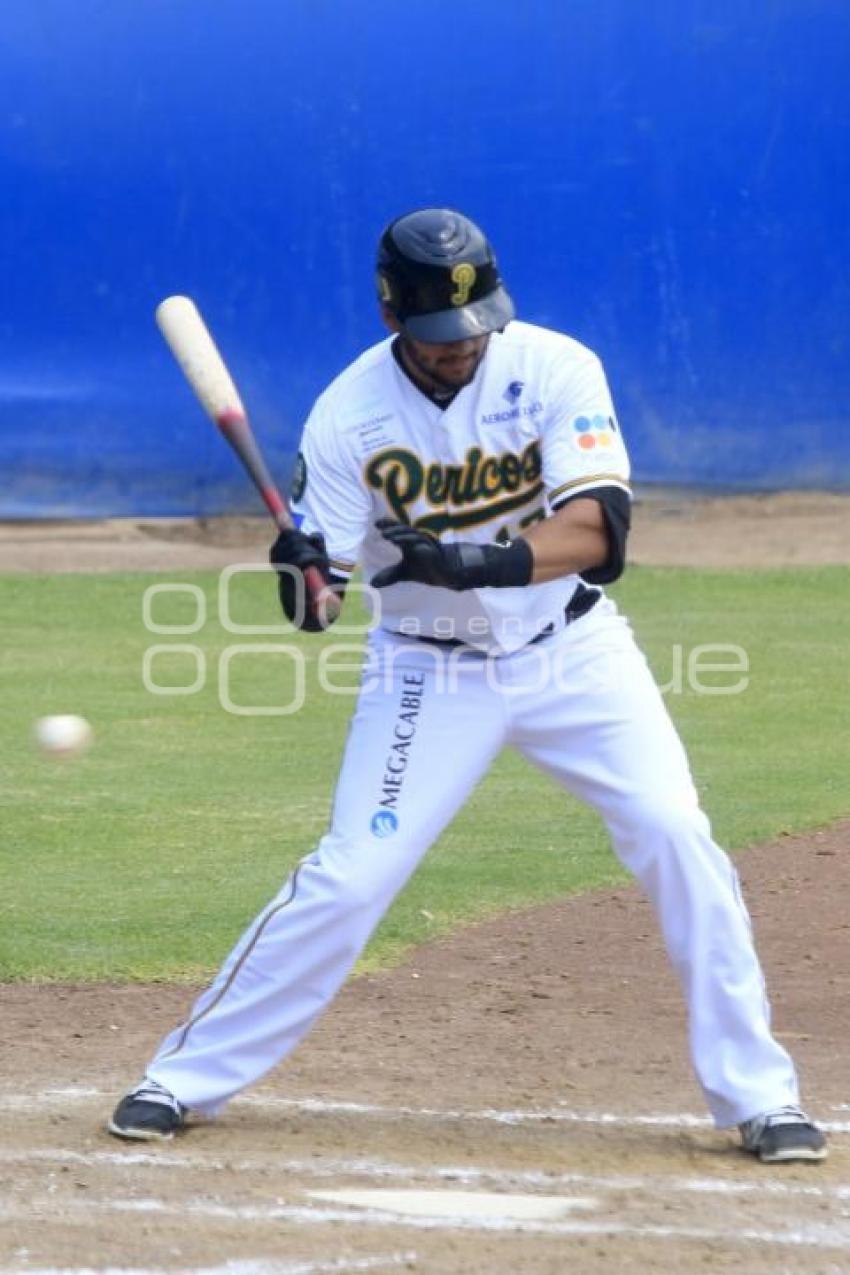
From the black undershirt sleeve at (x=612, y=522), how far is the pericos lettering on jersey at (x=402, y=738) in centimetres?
40

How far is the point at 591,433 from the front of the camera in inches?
171

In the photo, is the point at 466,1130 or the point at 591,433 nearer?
the point at 591,433

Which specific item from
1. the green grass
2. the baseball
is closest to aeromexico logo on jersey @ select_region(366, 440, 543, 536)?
the green grass

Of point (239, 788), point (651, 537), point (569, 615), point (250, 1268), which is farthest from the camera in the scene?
point (651, 537)

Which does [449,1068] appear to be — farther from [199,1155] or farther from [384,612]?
[384,612]

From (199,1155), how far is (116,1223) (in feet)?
1.31

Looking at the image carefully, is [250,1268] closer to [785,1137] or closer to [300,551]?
[785,1137]

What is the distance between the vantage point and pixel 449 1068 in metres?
5.05

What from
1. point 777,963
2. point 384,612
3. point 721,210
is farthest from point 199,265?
point 384,612

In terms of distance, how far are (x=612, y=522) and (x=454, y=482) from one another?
12.8 inches

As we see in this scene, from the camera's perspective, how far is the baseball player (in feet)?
14.2

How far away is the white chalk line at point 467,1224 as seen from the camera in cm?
393

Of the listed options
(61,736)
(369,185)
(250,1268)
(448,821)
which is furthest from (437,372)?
(369,185)

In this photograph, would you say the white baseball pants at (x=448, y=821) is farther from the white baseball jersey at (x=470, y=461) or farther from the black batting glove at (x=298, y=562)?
the black batting glove at (x=298, y=562)
